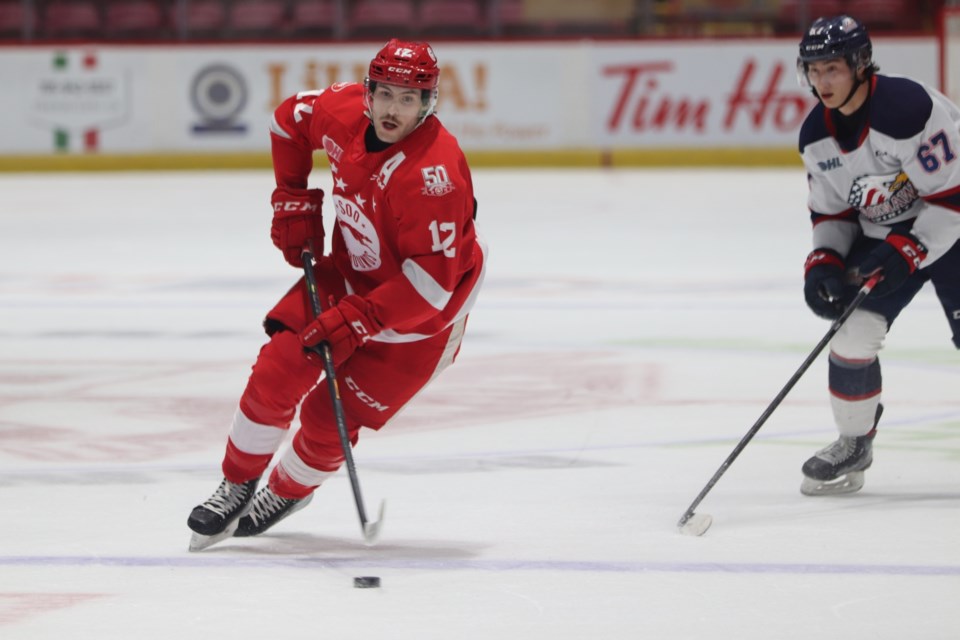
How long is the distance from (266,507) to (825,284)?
1.35 metres

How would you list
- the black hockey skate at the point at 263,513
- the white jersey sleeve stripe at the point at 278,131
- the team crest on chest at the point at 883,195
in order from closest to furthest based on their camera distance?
1. the black hockey skate at the point at 263,513
2. the white jersey sleeve stripe at the point at 278,131
3. the team crest on chest at the point at 883,195

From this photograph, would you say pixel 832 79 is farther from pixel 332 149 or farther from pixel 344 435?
pixel 344 435

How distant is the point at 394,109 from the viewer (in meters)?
2.93

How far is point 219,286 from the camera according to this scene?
7.00 m

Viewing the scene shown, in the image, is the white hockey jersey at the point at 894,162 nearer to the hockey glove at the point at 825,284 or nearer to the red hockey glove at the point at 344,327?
the hockey glove at the point at 825,284

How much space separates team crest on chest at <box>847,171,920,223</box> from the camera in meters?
3.48

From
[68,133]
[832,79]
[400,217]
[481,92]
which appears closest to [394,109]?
[400,217]

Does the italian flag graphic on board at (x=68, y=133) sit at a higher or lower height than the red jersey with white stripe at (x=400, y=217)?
lower

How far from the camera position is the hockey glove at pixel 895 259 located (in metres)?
3.42

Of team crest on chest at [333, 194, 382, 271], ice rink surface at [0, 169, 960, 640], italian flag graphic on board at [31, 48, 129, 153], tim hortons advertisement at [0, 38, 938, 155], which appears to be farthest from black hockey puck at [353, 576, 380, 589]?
italian flag graphic on board at [31, 48, 129, 153]

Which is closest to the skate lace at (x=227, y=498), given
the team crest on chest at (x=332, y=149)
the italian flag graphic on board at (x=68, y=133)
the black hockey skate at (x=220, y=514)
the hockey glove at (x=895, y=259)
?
the black hockey skate at (x=220, y=514)

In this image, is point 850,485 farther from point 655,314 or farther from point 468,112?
point 468,112

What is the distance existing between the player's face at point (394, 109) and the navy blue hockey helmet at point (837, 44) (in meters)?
0.96

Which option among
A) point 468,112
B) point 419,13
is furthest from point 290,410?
point 419,13
